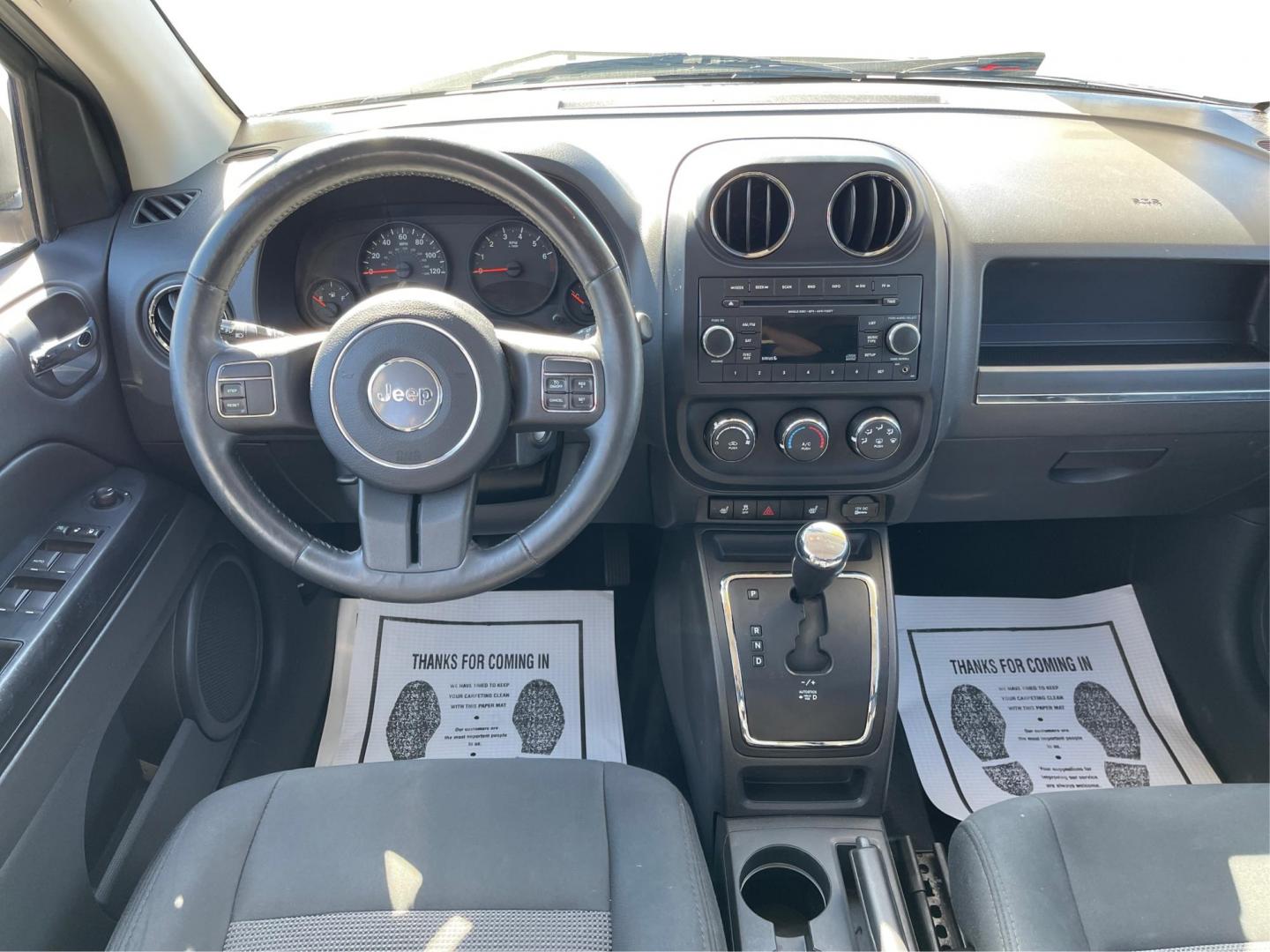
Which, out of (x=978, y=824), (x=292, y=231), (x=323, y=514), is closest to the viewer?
(x=978, y=824)

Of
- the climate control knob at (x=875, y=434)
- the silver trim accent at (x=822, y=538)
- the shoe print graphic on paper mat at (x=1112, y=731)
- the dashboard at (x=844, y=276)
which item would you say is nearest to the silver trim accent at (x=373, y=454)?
the dashboard at (x=844, y=276)

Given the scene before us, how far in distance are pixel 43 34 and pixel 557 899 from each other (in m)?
1.28

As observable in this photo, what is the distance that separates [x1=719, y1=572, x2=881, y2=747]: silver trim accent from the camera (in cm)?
130

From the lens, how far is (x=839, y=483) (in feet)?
4.29

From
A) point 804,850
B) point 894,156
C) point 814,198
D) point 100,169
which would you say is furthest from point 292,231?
point 804,850

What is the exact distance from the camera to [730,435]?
1.22 m

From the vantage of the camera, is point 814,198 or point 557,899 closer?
point 557,899

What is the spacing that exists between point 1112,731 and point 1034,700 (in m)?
0.14

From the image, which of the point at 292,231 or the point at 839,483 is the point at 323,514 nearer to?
the point at 292,231

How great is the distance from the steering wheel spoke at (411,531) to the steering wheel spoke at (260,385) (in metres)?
0.12

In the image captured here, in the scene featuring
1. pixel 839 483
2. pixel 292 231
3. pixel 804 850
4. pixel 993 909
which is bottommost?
pixel 804 850

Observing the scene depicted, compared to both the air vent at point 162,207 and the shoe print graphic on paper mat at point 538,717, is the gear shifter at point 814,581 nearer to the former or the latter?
the shoe print graphic on paper mat at point 538,717

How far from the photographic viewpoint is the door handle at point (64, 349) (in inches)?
46.8

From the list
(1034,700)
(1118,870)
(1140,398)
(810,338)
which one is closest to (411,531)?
(810,338)
